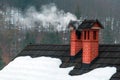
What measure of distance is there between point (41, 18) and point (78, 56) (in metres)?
168

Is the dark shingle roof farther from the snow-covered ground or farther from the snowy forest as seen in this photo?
the snowy forest

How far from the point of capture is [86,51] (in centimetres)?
2769

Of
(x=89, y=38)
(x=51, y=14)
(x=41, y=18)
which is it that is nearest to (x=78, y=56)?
(x=89, y=38)

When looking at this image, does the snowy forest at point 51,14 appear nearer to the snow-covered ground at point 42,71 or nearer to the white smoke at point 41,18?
the white smoke at point 41,18

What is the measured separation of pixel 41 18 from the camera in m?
197

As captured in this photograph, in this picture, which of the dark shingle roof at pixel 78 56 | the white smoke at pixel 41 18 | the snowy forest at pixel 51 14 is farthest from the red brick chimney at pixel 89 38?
the white smoke at pixel 41 18

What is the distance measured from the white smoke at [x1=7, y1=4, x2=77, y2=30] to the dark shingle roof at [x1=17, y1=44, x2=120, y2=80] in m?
145

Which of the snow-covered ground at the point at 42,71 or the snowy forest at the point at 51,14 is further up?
the snowy forest at the point at 51,14

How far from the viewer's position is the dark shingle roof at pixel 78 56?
26.8 meters

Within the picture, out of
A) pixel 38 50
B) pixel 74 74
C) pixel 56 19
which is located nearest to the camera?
pixel 74 74

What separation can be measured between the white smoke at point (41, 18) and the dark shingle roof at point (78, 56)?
145 m

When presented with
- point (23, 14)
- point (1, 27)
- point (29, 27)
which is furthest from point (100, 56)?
point (23, 14)

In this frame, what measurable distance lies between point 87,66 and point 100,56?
111 centimetres

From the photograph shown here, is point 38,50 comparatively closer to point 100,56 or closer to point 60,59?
point 60,59
